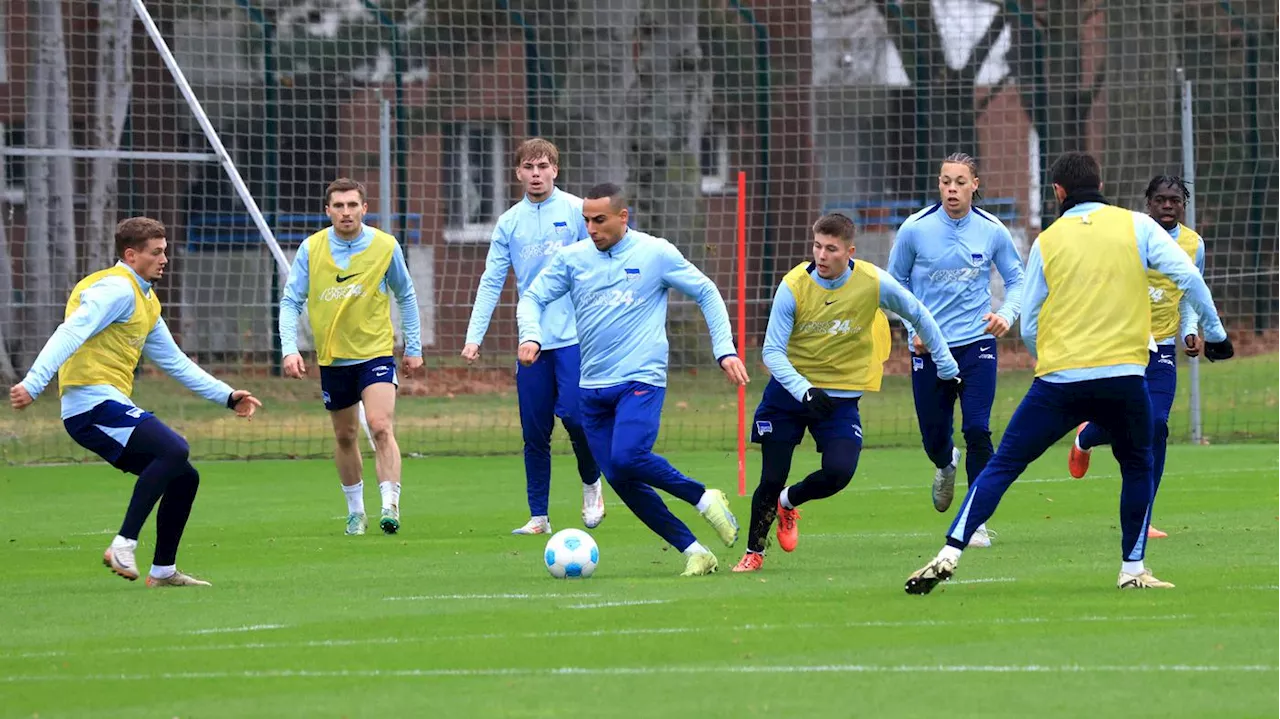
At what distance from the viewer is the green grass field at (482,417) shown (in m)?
18.9

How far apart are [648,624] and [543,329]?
169 inches

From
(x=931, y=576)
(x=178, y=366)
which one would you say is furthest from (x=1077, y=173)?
(x=178, y=366)

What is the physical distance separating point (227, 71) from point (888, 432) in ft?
30.9

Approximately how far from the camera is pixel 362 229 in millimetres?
11891

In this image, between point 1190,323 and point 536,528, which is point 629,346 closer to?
point 536,528

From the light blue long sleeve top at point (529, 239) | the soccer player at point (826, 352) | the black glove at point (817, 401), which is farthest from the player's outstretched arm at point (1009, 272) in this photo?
the light blue long sleeve top at point (529, 239)

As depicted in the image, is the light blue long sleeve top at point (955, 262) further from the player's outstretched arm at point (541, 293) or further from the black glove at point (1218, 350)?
the black glove at point (1218, 350)

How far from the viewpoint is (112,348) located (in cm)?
945

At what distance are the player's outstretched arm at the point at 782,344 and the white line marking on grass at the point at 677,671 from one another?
274cm

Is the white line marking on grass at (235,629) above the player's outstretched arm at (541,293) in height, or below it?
below

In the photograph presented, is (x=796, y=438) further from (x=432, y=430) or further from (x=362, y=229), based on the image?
(x=432, y=430)

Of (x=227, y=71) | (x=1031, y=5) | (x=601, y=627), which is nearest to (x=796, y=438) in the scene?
(x=601, y=627)

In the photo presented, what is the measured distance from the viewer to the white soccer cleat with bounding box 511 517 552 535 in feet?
38.4

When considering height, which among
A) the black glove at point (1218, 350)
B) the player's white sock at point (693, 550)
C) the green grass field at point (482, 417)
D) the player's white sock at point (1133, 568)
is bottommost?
the green grass field at point (482, 417)
